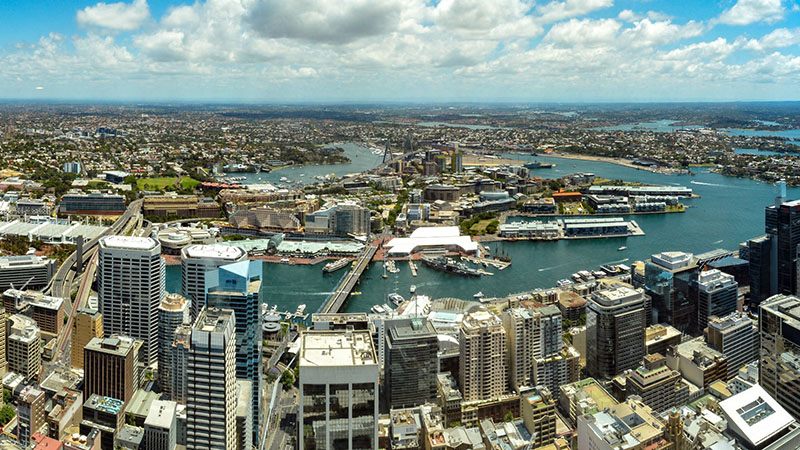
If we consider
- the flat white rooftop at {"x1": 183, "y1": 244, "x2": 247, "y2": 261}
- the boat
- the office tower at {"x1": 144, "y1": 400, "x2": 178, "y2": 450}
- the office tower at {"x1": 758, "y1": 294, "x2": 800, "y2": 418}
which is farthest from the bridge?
the office tower at {"x1": 758, "y1": 294, "x2": 800, "y2": 418}

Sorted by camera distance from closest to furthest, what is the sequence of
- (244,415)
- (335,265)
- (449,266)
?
(244,415)
(449,266)
(335,265)

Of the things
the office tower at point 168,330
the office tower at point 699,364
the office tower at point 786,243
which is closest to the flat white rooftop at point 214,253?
the office tower at point 168,330

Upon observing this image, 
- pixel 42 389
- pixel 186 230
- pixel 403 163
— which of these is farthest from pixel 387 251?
pixel 403 163

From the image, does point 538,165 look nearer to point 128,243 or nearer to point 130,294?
point 128,243

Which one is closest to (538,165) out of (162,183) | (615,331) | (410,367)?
(162,183)

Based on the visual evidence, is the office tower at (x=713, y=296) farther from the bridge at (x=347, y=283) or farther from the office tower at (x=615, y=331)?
the bridge at (x=347, y=283)

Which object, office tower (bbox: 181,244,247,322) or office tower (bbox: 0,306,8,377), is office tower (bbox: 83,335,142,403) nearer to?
office tower (bbox: 181,244,247,322)
